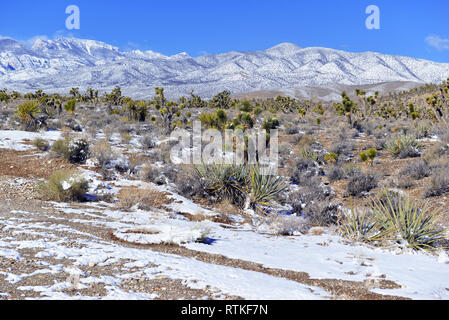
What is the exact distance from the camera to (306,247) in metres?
6.39

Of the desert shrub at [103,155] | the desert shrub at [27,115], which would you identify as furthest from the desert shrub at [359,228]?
the desert shrub at [27,115]

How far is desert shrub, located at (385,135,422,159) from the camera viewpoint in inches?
608

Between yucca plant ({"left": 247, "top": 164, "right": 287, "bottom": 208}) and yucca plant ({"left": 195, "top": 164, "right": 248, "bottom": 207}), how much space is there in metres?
0.33

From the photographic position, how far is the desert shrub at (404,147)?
15.4 meters

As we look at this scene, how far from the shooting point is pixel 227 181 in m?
10.2

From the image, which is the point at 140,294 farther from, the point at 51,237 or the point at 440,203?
the point at 440,203

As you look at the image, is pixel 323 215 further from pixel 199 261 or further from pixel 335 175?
pixel 335 175

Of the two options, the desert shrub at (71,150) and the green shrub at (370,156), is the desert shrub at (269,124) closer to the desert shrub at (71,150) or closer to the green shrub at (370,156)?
the green shrub at (370,156)

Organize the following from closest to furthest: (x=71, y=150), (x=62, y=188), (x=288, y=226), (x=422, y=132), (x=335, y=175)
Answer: (x=288, y=226), (x=62, y=188), (x=71, y=150), (x=335, y=175), (x=422, y=132)

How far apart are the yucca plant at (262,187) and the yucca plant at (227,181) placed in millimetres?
331

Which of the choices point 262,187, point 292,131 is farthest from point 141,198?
point 292,131

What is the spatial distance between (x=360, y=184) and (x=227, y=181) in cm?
472

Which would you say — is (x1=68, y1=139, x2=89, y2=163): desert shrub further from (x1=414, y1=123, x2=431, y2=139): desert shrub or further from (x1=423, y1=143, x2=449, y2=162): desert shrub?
(x1=414, y1=123, x2=431, y2=139): desert shrub

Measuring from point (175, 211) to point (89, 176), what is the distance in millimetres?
3294
